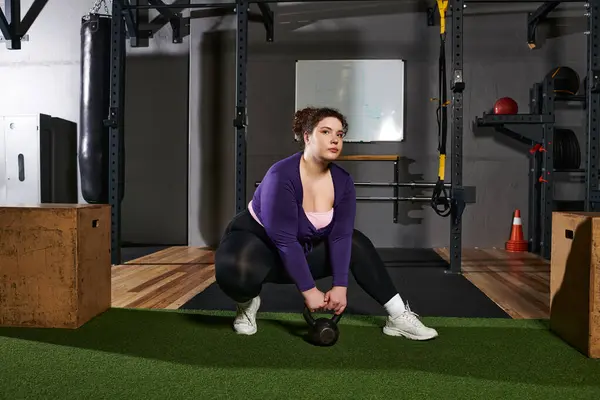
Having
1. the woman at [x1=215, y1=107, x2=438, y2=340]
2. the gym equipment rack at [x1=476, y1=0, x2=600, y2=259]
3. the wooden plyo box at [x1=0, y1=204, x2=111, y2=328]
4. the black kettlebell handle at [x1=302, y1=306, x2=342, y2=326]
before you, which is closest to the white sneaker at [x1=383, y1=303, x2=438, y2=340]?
the woman at [x1=215, y1=107, x2=438, y2=340]

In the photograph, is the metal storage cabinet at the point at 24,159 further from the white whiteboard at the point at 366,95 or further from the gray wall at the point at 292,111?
the white whiteboard at the point at 366,95

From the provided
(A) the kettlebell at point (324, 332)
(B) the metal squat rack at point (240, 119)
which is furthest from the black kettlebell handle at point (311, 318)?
(B) the metal squat rack at point (240, 119)

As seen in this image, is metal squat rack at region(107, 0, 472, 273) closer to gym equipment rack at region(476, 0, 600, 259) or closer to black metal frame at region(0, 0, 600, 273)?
black metal frame at region(0, 0, 600, 273)

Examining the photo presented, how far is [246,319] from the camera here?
206cm

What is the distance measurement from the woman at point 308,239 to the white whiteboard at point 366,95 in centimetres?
308

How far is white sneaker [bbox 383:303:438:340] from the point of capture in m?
1.98

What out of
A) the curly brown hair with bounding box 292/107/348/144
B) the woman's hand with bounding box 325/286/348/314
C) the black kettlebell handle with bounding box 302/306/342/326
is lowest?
the black kettlebell handle with bounding box 302/306/342/326

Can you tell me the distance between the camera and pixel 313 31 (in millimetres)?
5117

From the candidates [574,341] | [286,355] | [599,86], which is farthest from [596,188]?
[286,355]

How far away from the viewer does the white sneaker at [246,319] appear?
6.72 ft

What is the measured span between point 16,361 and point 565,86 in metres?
4.43

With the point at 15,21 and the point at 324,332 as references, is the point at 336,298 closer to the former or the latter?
the point at 324,332

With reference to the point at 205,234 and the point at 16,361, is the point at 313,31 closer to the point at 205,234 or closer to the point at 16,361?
the point at 205,234

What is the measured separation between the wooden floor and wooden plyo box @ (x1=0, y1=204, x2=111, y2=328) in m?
0.47
